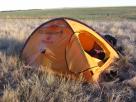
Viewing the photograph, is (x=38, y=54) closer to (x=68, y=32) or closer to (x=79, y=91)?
(x=68, y=32)

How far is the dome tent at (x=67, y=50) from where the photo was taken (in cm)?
934

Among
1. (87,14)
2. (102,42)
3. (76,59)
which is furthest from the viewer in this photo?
(87,14)

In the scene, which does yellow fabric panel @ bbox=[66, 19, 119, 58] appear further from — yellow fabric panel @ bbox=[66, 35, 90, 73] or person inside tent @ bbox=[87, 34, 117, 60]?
yellow fabric panel @ bbox=[66, 35, 90, 73]

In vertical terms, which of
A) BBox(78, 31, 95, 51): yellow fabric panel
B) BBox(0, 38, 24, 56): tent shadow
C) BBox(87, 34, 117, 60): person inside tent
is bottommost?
BBox(0, 38, 24, 56): tent shadow

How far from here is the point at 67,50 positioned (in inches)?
379

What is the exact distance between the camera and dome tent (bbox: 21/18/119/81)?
9344 millimetres

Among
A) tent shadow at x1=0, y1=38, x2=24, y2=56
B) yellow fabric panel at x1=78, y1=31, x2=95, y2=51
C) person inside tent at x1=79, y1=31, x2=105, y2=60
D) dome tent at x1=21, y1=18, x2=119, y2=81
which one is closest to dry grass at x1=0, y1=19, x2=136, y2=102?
dome tent at x1=21, y1=18, x2=119, y2=81

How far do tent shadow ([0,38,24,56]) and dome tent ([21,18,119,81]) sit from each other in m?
0.67

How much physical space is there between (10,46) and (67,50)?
10.9ft

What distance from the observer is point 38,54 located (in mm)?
A: 10234

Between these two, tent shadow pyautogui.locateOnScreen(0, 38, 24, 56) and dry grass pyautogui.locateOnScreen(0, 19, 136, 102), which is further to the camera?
tent shadow pyautogui.locateOnScreen(0, 38, 24, 56)

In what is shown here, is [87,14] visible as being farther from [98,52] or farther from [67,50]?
[67,50]

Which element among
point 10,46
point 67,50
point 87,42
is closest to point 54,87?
point 67,50

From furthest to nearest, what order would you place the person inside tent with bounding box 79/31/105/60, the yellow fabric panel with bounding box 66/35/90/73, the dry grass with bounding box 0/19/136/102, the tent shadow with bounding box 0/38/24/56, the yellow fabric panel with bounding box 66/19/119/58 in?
the tent shadow with bounding box 0/38/24/56, the person inside tent with bounding box 79/31/105/60, the yellow fabric panel with bounding box 66/19/119/58, the yellow fabric panel with bounding box 66/35/90/73, the dry grass with bounding box 0/19/136/102
